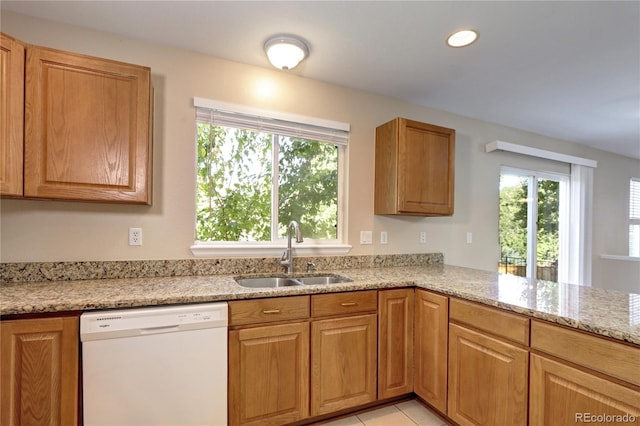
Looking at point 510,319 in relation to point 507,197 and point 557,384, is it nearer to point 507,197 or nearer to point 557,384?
point 557,384

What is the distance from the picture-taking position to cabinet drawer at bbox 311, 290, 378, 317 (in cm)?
178

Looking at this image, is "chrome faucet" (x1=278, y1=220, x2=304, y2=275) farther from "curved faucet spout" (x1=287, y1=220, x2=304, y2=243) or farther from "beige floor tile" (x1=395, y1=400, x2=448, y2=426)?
"beige floor tile" (x1=395, y1=400, x2=448, y2=426)

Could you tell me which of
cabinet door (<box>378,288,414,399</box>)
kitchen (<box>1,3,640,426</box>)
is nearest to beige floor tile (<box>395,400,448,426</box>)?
cabinet door (<box>378,288,414,399</box>)

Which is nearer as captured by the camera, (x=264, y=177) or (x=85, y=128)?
(x=85, y=128)

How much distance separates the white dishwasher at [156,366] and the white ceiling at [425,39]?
1.58m

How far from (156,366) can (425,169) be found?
7.27 feet

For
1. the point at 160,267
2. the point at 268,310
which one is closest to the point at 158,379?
the point at 268,310

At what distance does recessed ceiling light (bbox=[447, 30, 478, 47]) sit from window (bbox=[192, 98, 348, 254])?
3.23 feet

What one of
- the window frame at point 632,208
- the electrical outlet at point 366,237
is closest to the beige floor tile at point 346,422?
the electrical outlet at point 366,237

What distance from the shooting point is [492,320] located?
5.02 feet

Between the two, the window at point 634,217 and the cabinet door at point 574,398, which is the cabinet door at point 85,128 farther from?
the window at point 634,217

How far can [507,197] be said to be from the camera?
136 inches

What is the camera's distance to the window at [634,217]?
14.6 ft

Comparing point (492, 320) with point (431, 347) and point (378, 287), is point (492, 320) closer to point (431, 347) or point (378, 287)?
point (431, 347)
